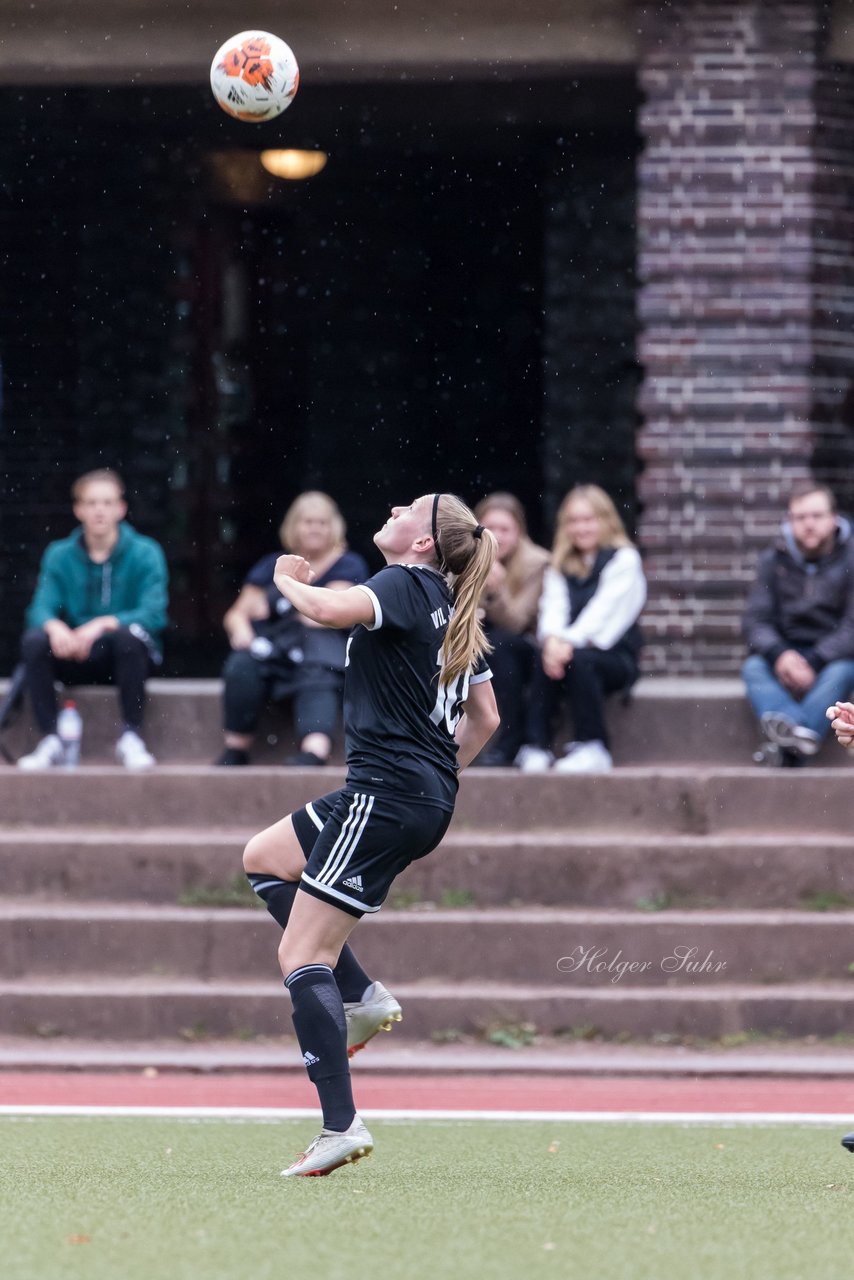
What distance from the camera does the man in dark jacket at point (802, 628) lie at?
10.4 metres

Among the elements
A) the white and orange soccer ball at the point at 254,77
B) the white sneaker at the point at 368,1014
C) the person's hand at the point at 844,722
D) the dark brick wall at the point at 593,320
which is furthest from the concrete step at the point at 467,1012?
the dark brick wall at the point at 593,320

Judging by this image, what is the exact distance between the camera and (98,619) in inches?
433

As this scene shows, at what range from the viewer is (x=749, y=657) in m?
10.9

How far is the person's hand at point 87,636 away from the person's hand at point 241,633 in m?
0.63

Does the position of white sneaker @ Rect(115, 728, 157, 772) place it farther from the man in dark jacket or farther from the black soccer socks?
the black soccer socks

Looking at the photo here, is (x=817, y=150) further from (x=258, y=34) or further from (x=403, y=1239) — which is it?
(x=403, y=1239)

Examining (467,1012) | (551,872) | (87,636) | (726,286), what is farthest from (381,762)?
(726,286)

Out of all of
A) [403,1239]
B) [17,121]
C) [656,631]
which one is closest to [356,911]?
[403,1239]

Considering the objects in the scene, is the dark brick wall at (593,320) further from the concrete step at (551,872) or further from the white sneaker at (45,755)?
the white sneaker at (45,755)

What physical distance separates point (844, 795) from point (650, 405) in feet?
8.40

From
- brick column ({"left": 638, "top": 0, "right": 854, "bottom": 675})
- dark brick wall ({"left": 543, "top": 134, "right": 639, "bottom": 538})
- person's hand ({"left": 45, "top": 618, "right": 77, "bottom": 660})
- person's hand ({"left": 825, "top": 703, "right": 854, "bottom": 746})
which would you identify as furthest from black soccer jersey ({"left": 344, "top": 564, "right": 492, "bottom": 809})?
dark brick wall ({"left": 543, "top": 134, "right": 639, "bottom": 538})

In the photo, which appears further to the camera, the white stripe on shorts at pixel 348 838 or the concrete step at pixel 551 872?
the concrete step at pixel 551 872

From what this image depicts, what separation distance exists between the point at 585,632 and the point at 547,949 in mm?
1676

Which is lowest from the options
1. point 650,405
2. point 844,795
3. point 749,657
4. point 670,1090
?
point 670,1090
